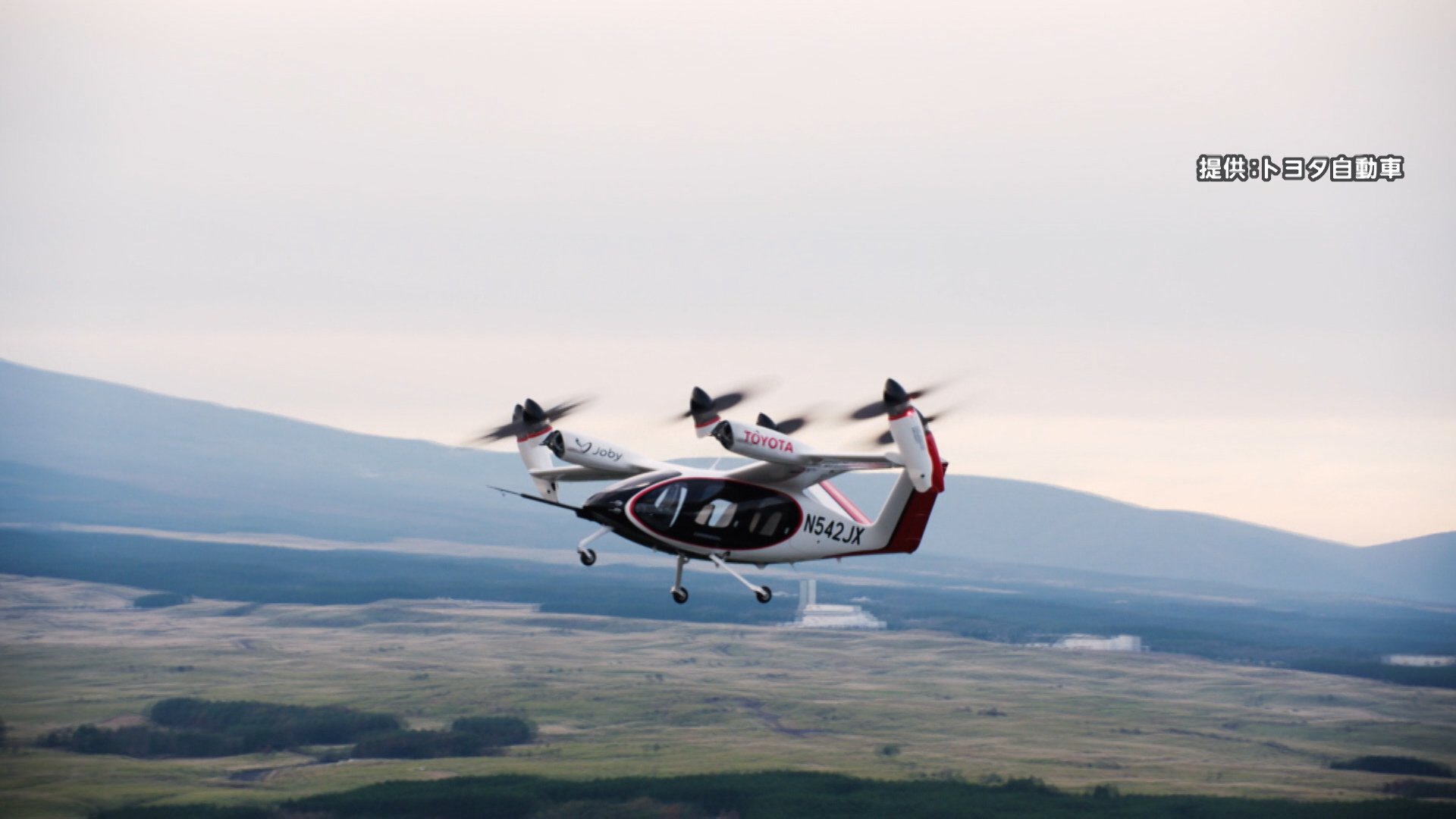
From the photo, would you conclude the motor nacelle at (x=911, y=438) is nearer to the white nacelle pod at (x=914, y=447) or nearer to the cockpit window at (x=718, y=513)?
the white nacelle pod at (x=914, y=447)

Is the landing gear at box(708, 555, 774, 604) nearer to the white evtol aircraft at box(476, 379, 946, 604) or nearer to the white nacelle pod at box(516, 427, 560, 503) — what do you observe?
the white evtol aircraft at box(476, 379, 946, 604)

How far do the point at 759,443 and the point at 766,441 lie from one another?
468mm

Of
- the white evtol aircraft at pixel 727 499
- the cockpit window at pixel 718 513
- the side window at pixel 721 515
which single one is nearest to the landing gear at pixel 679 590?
the white evtol aircraft at pixel 727 499

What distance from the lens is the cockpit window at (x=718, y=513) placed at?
9056 centimetres

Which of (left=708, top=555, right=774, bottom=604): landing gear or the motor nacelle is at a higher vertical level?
the motor nacelle

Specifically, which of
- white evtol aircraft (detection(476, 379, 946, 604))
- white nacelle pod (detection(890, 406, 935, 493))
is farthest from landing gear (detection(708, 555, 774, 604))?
white nacelle pod (detection(890, 406, 935, 493))

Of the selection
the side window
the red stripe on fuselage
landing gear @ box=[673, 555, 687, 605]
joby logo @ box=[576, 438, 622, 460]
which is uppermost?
joby logo @ box=[576, 438, 622, 460]

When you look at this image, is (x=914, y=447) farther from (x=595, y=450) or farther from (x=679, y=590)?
(x=595, y=450)

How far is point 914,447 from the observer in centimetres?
8456

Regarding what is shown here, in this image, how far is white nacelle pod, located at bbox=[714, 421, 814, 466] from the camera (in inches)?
3292

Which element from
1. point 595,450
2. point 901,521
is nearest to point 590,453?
point 595,450

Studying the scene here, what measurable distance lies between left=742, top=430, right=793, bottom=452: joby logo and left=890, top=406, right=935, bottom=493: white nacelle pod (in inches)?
206

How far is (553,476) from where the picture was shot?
95688mm

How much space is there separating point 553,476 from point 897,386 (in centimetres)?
2214
